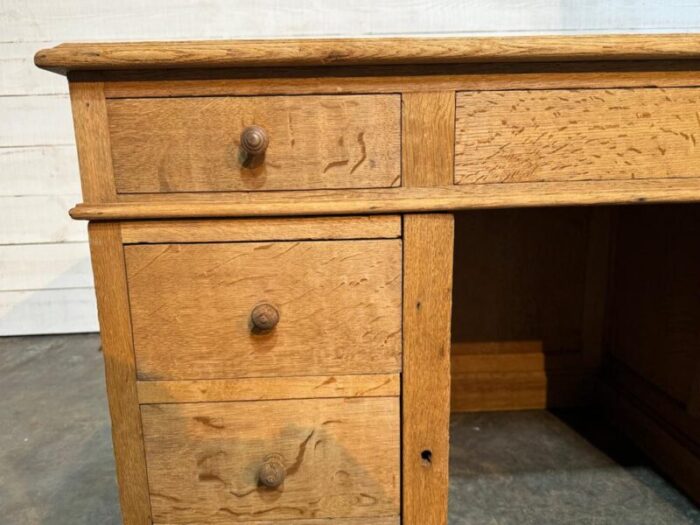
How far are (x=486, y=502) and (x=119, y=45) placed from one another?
109 cm

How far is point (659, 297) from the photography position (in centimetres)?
122

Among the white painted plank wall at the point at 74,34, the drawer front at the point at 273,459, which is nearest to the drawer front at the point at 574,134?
the drawer front at the point at 273,459

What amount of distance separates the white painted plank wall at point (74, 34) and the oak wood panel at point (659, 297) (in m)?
0.83

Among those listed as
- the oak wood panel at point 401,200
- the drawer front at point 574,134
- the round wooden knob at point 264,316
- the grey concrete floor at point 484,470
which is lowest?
the grey concrete floor at point 484,470

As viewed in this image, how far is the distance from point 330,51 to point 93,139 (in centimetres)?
35

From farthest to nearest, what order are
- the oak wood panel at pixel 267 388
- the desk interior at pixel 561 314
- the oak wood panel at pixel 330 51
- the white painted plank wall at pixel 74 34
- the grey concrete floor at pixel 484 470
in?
1. the white painted plank wall at pixel 74 34
2. the desk interior at pixel 561 314
3. the grey concrete floor at pixel 484 470
4. the oak wood panel at pixel 267 388
5. the oak wood panel at pixel 330 51

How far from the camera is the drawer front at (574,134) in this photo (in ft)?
2.42

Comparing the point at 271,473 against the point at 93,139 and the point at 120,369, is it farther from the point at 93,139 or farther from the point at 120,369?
the point at 93,139

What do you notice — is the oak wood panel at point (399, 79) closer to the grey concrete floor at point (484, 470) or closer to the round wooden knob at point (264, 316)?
the round wooden knob at point (264, 316)

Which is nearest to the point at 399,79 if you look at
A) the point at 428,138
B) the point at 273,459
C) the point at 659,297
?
the point at 428,138

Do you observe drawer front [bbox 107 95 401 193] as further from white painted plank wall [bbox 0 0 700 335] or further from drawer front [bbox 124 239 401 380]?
white painted plank wall [bbox 0 0 700 335]

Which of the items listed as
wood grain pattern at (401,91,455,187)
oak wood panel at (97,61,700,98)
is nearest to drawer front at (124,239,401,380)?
wood grain pattern at (401,91,455,187)

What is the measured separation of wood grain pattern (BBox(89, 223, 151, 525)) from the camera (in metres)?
0.74

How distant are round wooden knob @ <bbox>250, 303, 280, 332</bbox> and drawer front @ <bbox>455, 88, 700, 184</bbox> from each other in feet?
1.08
